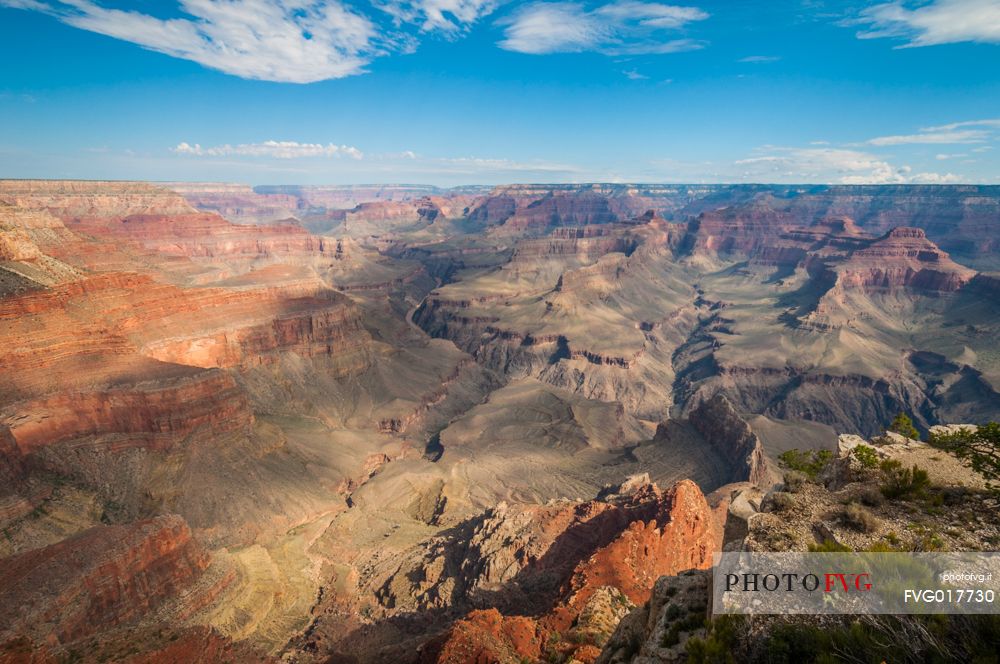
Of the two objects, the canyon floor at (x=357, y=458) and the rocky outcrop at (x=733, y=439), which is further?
the rocky outcrop at (x=733, y=439)

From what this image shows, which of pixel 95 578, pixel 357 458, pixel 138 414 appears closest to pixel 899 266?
pixel 357 458

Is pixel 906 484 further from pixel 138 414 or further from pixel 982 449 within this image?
pixel 138 414

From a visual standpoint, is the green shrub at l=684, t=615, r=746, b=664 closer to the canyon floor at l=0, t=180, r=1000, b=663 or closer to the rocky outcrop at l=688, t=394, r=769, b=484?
the canyon floor at l=0, t=180, r=1000, b=663

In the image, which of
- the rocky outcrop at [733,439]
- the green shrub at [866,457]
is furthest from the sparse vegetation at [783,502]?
the rocky outcrop at [733,439]

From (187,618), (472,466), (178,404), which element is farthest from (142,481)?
(472,466)

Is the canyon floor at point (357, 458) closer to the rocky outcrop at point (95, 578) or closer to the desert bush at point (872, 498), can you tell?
the rocky outcrop at point (95, 578)

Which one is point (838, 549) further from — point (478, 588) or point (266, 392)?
point (266, 392)
